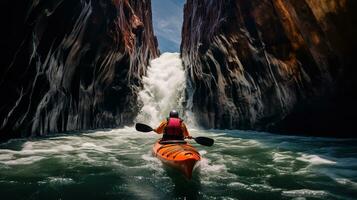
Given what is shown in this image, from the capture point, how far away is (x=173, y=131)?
9.48m

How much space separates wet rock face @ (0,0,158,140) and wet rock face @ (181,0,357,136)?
5.67m

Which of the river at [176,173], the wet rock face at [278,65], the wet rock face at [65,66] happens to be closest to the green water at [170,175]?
the river at [176,173]

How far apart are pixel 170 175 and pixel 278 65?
10.6m

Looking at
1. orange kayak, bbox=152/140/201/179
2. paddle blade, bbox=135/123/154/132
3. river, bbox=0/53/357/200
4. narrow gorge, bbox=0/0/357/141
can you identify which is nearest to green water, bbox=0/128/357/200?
river, bbox=0/53/357/200

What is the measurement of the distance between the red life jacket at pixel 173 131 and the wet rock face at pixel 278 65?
20.7ft

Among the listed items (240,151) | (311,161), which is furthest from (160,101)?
(311,161)

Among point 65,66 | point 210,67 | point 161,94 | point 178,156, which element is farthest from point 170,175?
point 161,94

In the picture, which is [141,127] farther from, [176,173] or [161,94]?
[161,94]

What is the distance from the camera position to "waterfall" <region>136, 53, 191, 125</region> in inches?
1079

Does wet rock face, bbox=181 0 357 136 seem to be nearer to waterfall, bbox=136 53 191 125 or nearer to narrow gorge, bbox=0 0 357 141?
narrow gorge, bbox=0 0 357 141

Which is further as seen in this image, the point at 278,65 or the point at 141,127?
the point at 278,65

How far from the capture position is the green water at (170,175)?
577 centimetres

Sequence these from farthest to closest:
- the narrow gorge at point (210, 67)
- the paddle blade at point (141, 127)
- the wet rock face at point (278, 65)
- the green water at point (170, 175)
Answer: the wet rock face at point (278, 65) < the narrow gorge at point (210, 67) < the paddle blade at point (141, 127) < the green water at point (170, 175)

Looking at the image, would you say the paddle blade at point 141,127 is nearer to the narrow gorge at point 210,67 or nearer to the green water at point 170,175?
the green water at point 170,175
